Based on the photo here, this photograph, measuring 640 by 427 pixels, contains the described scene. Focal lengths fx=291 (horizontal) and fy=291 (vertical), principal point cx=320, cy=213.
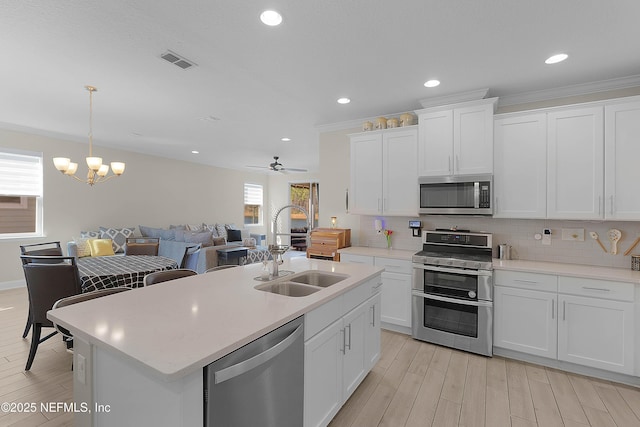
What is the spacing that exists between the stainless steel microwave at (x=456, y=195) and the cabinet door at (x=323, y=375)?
2019mm

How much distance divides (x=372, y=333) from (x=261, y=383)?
134 cm

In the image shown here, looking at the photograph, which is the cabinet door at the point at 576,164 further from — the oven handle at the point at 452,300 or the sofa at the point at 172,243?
the sofa at the point at 172,243

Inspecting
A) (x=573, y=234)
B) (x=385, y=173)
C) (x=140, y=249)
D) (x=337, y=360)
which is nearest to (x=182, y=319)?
(x=337, y=360)

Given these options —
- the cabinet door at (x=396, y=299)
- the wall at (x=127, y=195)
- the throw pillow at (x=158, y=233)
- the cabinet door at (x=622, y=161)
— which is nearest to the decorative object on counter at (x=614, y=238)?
the cabinet door at (x=622, y=161)

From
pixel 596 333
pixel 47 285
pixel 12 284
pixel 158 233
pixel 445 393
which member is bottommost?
pixel 445 393

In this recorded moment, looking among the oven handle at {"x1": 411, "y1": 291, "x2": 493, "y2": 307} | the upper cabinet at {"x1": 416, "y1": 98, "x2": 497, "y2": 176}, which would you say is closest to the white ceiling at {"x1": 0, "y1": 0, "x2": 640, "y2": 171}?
the upper cabinet at {"x1": 416, "y1": 98, "x2": 497, "y2": 176}

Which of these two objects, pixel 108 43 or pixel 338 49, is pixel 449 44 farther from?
pixel 108 43

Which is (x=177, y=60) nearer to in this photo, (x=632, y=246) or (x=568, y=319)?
(x=568, y=319)

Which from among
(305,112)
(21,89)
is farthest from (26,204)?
(305,112)

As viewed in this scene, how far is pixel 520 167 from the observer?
2.97 metres

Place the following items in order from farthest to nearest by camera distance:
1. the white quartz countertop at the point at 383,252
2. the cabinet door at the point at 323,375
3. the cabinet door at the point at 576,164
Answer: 1. the white quartz countertop at the point at 383,252
2. the cabinet door at the point at 576,164
3. the cabinet door at the point at 323,375

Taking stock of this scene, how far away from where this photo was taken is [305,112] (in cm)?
389

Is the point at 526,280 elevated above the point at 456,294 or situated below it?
above

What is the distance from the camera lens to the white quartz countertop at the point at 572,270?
2414 millimetres
